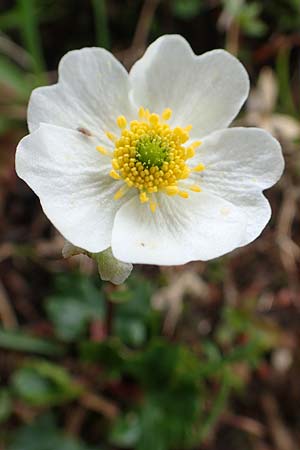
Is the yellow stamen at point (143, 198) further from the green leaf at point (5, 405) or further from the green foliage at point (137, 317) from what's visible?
the green leaf at point (5, 405)

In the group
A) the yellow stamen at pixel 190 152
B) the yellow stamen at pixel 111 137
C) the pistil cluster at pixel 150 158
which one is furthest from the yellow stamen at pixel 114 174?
the yellow stamen at pixel 190 152

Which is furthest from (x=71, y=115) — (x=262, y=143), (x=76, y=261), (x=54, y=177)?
(x=76, y=261)

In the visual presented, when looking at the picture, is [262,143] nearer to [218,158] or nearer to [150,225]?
[218,158]

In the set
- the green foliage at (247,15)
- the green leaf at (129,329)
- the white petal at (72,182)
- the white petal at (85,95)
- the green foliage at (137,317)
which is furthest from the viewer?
the green foliage at (247,15)

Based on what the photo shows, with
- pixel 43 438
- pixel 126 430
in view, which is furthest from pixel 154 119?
pixel 43 438

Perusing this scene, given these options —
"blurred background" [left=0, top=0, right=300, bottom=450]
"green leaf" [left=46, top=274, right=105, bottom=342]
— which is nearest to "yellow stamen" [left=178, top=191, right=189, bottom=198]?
"blurred background" [left=0, top=0, right=300, bottom=450]

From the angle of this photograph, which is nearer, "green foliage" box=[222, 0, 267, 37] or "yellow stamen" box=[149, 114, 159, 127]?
"yellow stamen" box=[149, 114, 159, 127]

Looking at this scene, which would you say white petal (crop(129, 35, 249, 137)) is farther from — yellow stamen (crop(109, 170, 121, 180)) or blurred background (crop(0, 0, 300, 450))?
blurred background (crop(0, 0, 300, 450))
